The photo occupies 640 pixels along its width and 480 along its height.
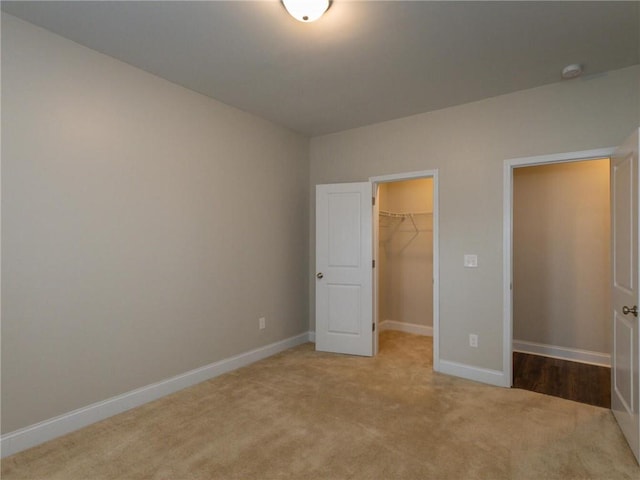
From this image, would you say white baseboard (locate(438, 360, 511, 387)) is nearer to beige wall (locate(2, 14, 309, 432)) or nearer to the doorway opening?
the doorway opening

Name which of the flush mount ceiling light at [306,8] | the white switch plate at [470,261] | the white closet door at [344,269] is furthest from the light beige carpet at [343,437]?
the flush mount ceiling light at [306,8]

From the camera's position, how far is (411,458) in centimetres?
217

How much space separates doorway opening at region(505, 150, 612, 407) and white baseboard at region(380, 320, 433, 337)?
1132 millimetres

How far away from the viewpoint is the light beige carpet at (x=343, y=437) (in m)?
2.06

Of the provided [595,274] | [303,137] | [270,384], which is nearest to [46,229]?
[270,384]

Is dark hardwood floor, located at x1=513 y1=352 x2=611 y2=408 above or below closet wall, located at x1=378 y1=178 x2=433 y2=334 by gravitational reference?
below

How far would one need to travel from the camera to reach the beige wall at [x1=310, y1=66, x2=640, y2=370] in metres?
2.95

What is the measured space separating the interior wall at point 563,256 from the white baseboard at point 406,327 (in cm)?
115

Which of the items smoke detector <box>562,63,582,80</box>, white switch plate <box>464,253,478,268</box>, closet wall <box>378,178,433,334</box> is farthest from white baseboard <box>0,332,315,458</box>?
smoke detector <box>562,63,582,80</box>

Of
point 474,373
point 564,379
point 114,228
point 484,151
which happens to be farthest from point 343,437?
point 484,151

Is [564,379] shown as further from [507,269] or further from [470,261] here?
[470,261]

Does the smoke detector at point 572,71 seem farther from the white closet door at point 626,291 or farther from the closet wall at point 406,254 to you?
the closet wall at point 406,254

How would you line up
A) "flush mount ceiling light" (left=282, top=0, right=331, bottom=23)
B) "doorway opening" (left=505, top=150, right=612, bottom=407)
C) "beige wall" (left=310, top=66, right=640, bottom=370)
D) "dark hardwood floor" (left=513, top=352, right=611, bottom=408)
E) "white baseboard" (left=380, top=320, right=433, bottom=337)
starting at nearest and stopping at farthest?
"flush mount ceiling light" (left=282, top=0, right=331, bottom=23) → "beige wall" (left=310, top=66, right=640, bottom=370) → "dark hardwood floor" (left=513, top=352, right=611, bottom=408) → "doorway opening" (left=505, top=150, right=612, bottom=407) → "white baseboard" (left=380, top=320, right=433, bottom=337)

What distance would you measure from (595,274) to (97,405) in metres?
4.91
